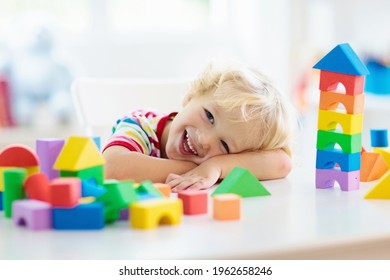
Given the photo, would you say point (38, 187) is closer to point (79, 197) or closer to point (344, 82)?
point (79, 197)

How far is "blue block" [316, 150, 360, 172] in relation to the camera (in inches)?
43.7

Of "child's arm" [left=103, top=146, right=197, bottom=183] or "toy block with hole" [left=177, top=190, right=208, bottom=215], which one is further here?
"child's arm" [left=103, top=146, right=197, bottom=183]

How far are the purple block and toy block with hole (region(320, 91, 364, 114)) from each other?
100 mm

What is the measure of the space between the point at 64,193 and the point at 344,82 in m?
0.50

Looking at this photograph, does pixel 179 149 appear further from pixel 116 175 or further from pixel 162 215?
pixel 162 215

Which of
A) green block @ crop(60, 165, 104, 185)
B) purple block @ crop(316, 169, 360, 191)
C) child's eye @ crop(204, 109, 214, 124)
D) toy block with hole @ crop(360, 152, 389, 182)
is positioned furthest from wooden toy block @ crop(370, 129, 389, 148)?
green block @ crop(60, 165, 104, 185)

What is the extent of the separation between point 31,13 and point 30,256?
2326 mm

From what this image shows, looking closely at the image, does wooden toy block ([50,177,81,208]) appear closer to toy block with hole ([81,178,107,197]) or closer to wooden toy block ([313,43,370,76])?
toy block with hole ([81,178,107,197])

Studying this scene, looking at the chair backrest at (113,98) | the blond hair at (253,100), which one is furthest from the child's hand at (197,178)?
the chair backrest at (113,98)

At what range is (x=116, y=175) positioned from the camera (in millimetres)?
1216

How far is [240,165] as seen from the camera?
49.2 inches

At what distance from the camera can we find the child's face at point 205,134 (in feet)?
4.08

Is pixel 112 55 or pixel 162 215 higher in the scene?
pixel 112 55
